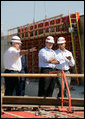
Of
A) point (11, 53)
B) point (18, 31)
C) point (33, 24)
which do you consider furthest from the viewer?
point (18, 31)

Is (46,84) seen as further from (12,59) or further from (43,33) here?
(43,33)

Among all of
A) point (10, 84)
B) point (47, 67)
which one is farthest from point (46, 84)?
point (10, 84)

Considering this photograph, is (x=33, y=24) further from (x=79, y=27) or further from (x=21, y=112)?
(x=21, y=112)

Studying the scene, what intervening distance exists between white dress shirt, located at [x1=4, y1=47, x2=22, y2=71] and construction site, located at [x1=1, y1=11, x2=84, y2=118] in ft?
2.09

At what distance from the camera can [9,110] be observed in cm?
534

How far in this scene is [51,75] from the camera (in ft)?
16.4

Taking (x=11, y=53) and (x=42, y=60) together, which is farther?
(x=42, y=60)

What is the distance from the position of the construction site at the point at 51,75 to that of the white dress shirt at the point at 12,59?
0.64 metres

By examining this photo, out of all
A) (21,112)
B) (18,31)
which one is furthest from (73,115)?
(18,31)

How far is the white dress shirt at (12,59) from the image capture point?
560 cm

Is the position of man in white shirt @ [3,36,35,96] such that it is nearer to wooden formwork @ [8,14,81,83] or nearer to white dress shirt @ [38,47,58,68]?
white dress shirt @ [38,47,58,68]

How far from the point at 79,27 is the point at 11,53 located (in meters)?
10.8

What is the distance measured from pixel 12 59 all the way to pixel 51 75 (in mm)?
1115

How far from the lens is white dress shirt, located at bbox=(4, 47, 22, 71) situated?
5.60 metres
